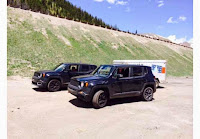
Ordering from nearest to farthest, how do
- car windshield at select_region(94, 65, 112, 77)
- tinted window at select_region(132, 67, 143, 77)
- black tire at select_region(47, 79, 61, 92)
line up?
car windshield at select_region(94, 65, 112, 77)
tinted window at select_region(132, 67, 143, 77)
black tire at select_region(47, 79, 61, 92)

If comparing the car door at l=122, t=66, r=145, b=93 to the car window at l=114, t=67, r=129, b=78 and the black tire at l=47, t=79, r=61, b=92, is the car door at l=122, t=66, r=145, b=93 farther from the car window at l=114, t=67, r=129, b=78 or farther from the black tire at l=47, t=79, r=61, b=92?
the black tire at l=47, t=79, r=61, b=92

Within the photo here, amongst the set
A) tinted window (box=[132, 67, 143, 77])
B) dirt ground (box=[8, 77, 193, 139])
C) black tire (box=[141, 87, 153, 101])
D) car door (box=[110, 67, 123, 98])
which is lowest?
dirt ground (box=[8, 77, 193, 139])

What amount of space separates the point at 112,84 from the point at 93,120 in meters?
2.09

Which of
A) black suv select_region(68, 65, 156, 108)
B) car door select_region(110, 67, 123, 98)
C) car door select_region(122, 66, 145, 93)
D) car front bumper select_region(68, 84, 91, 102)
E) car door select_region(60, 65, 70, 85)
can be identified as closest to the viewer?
car front bumper select_region(68, 84, 91, 102)

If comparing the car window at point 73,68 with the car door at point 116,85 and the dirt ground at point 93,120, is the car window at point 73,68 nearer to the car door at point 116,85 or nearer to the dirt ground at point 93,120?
the dirt ground at point 93,120

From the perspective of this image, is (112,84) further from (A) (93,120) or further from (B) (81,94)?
(A) (93,120)

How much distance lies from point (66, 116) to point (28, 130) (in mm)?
1412

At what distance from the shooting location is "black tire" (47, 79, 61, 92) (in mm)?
9380

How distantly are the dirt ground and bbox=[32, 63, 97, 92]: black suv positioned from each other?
2045mm

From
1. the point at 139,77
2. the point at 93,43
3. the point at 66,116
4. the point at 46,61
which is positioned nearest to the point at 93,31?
the point at 93,43

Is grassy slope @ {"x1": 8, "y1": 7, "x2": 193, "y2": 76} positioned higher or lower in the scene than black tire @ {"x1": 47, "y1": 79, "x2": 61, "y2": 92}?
higher

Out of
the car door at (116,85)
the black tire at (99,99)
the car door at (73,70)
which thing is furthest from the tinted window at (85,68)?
the black tire at (99,99)

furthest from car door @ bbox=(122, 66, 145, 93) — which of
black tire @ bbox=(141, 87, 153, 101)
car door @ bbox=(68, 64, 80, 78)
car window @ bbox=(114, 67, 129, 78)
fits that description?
Answer: car door @ bbox=(68, 64, 80, 78)

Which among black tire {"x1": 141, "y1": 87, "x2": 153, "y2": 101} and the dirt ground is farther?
black tire {"x1": 141, "y1": 87, "x2": 153, "y2": 101}
